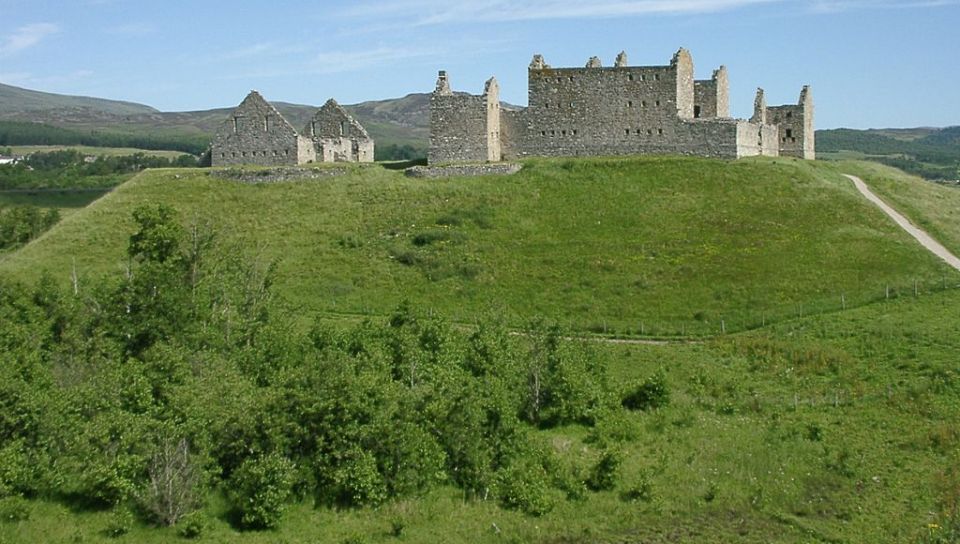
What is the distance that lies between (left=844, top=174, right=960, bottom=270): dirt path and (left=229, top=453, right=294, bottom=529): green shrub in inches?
1343

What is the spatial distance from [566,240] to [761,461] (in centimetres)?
2500

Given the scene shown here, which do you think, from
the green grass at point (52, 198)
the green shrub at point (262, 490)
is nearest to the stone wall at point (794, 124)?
the green shrub at point (262, 490)

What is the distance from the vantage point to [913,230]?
5394cm

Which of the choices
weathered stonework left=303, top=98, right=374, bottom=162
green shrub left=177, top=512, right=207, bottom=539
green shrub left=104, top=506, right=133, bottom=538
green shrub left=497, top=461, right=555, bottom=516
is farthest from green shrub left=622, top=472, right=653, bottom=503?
weathered stonework left=303, top=98, right=374, bottom=162

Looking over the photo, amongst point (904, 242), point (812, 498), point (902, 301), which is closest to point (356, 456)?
point (812, 498)

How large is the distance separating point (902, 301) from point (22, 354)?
34.6m

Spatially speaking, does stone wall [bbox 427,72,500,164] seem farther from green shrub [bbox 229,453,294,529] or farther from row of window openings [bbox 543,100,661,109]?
green shrub [bbox 229,453,294,529]

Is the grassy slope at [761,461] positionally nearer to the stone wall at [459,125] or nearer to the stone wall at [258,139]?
the stone wall at [459,125]

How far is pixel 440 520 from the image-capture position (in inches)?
1080

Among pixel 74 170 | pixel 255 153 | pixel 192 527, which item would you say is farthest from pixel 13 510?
pixel 74 170

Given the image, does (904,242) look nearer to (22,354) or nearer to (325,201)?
(325,201)

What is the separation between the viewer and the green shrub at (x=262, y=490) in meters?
26.7

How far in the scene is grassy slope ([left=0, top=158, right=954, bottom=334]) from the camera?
1855 inches

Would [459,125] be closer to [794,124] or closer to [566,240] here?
[566,240]
